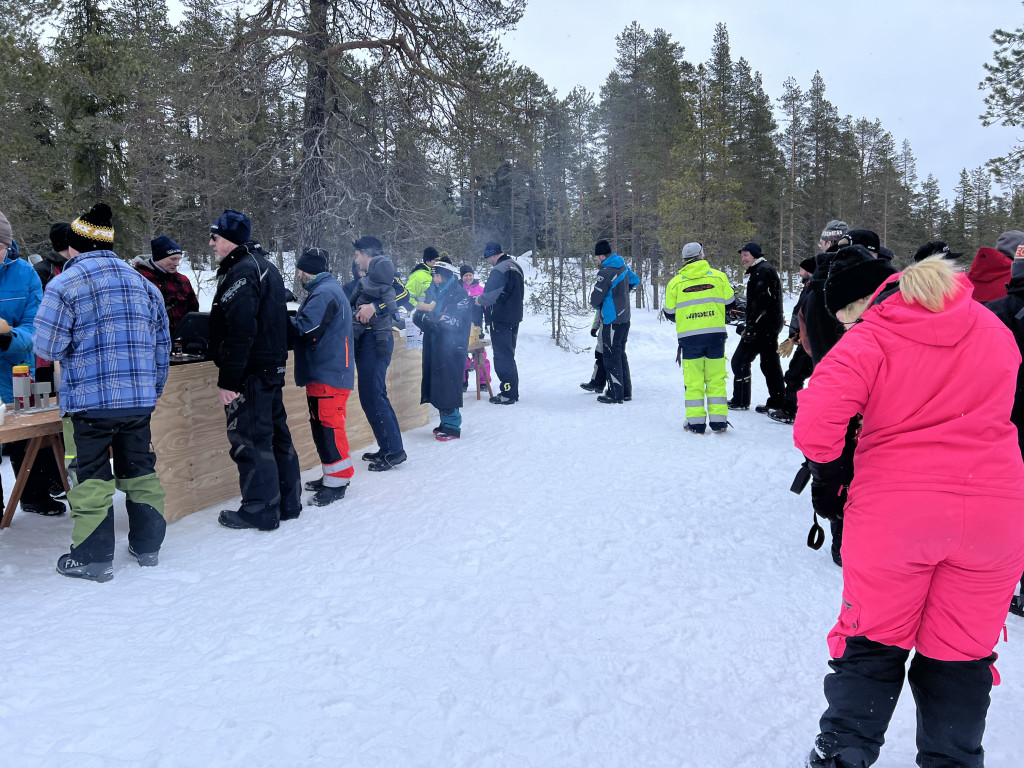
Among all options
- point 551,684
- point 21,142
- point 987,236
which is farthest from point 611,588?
point 987,236

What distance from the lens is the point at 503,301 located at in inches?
342

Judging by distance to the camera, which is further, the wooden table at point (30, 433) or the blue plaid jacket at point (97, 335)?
the wooden table at point (30, 433)

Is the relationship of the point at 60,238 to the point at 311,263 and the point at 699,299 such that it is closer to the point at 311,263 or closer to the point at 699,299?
the point at 311,263

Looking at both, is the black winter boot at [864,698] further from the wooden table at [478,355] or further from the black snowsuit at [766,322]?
the wooden table at [478,355]

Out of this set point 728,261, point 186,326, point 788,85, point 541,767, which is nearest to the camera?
point 541,767

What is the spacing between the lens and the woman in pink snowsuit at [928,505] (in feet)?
5.85

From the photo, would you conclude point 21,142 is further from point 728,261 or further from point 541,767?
point 728,261

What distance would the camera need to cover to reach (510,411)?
8.45 metres

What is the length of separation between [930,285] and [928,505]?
64 centimetres

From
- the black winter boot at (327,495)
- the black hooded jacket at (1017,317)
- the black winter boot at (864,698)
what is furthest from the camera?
the black winter boot at (327,495)

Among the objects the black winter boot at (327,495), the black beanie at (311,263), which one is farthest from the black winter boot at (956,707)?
the black beanie at (311,263)

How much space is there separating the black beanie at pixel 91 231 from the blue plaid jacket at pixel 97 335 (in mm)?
52

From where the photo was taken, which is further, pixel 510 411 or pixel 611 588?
pixel 510 411

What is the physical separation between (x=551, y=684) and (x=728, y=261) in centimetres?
2116
